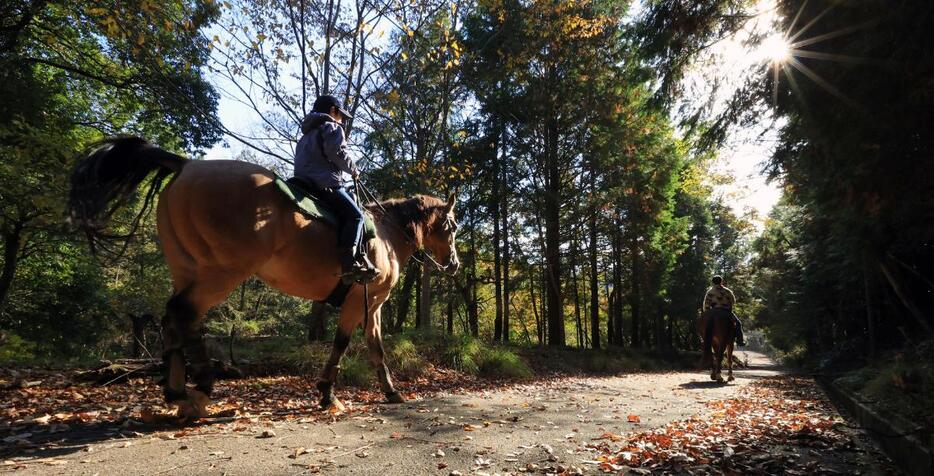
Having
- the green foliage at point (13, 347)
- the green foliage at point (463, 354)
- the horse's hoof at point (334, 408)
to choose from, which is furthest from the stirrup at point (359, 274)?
the green foliage at point (13, 347)

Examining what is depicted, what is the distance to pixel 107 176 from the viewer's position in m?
3.92

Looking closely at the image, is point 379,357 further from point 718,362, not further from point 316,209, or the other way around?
point 718,362

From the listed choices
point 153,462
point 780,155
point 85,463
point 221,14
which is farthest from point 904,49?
point 221,14

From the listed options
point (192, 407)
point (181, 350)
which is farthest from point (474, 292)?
point (181, 350)

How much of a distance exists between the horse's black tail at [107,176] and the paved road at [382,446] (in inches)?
70.0

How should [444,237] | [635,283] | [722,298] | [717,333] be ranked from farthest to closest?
[635,283] < [722,298] < [717,333] < [444,237]

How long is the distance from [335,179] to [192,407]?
251 cm

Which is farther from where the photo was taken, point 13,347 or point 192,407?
point 13,347

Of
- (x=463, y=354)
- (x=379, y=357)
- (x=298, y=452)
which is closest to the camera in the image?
(x=298, y=452)

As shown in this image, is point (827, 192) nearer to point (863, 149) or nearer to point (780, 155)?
point (863, 149)

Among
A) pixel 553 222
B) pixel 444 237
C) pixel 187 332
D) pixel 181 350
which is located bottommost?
pixel 181 350

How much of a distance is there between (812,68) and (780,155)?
7.42ft

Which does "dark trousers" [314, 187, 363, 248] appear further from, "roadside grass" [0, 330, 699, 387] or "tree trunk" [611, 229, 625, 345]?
"tree trunk" [611, 229, 625, 345]

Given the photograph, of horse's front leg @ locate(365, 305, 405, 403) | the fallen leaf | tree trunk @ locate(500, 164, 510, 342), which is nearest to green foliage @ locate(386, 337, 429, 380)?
horse's front leg @ locate(365, 305, 405, 403)
